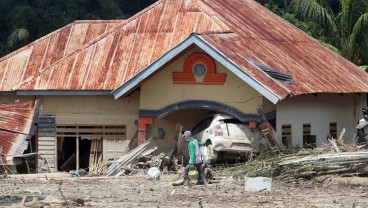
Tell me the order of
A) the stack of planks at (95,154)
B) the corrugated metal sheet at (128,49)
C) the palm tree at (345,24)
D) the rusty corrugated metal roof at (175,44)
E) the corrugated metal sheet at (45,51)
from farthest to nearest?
1. the palm tree at (345,24)
2. the corrugated metal sheet at (45,51)
3. the corrugated metal sheet at (128,49)
4. the stack of planks at (95,154)
5. the rusty corrugated metal roof at (175,44)

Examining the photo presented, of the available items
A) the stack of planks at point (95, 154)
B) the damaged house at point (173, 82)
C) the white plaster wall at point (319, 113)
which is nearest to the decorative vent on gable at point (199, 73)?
the damaged house at point (173, 82)

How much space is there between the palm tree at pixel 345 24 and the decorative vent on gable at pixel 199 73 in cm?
1401

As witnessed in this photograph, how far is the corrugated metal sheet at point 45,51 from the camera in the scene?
34.9 metres

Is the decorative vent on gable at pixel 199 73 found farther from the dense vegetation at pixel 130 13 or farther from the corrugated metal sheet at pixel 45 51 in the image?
the dense vegetation at pixel 130 13

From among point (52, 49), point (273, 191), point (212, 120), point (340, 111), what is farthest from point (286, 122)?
point (52, 49)

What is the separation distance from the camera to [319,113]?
32.8m

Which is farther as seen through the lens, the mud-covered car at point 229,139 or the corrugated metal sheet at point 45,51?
the corrugated metal sheet at point 45,51

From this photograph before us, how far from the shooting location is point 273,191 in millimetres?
23953

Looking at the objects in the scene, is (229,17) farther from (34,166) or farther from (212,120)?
(34,166)

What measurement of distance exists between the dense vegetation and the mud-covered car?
1377cm

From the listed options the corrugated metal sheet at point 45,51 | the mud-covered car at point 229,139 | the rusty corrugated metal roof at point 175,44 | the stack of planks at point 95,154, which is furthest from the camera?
the corrugated metal sheet at point 45,51

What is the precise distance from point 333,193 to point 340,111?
11062 mm

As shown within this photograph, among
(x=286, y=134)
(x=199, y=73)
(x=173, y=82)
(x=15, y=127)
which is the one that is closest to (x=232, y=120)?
(x=199, y=73)

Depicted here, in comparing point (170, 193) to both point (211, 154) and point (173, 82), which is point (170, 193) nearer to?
point (211, 154)
